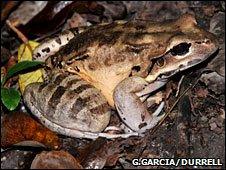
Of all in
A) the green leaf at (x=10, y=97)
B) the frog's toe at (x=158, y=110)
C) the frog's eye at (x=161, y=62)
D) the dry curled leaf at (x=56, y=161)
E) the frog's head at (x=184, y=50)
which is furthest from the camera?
the green leaf at (x=10, y=97)

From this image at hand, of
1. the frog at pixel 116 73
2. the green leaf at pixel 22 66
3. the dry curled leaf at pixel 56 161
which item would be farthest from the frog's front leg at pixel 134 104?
the green leaf at pixel 22 66

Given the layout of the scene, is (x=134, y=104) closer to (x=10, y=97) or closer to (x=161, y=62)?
(x=161, y=62)

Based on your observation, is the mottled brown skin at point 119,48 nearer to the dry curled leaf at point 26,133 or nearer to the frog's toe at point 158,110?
the frog's toe at point 158,110

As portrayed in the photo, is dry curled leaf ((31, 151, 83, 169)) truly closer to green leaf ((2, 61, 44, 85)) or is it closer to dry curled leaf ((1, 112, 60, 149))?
dry curled leaf ((1, 112, 60, 149))

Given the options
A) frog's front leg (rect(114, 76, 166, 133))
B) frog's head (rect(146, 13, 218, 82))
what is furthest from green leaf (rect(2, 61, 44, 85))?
frog's head (rect(146, 13, 218, 82))

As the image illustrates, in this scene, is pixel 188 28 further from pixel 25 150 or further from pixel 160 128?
pixel 25 150

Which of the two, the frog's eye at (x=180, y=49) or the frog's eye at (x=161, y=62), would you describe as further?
the frog's eye at (x=161, y=62)
